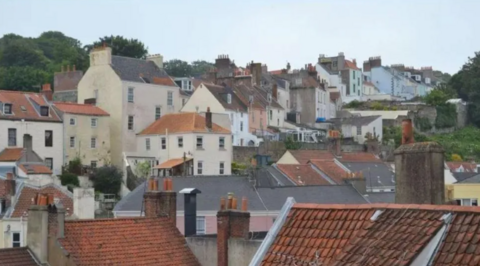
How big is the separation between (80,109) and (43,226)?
1851 inches

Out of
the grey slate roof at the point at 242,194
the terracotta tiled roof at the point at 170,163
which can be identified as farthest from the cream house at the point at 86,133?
the grey slate roof at the point at 242,194

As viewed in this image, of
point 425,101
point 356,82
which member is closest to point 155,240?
point 425,101

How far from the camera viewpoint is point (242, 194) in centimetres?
4388

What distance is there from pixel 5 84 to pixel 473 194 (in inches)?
2623

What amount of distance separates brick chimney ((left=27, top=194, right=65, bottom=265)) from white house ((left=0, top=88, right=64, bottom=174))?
1654 inches

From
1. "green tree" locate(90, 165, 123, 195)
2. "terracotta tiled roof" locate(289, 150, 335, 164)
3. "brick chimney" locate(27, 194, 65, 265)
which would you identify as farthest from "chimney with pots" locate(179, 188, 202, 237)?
"terracotta tiled roof" locate(289, 150, 335, 164)

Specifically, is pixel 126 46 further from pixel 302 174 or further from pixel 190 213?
pixel 190 213

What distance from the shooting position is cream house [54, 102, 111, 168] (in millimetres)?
65188

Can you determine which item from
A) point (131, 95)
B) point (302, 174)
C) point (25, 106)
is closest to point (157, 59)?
point (131, 95)

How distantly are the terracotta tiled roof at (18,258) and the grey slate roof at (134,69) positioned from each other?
160ft

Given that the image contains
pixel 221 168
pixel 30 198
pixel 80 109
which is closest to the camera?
pixel 30 198

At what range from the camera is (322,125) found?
95375 millimetres

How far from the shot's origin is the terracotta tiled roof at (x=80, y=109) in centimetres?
6556

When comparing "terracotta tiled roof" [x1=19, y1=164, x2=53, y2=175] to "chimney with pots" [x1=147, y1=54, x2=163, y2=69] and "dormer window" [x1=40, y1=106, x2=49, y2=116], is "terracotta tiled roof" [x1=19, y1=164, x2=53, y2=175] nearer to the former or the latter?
"dormer window" [x1=40, y1=106, x2=49, y2=116]
